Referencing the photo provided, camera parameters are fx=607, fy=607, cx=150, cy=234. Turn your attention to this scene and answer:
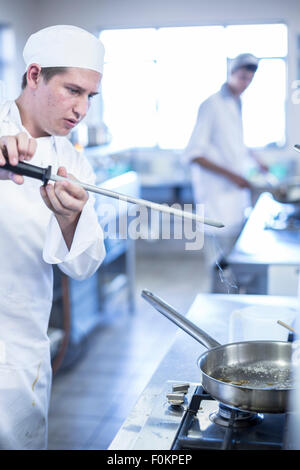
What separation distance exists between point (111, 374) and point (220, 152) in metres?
1.35

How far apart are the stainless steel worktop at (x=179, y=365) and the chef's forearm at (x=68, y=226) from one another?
0.32 m

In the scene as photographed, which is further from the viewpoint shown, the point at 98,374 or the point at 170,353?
the point at 98,374

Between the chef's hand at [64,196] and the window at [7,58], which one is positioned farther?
the window at [7,58]

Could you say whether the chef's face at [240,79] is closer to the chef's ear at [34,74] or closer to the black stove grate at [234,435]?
the chef's ear at [34,74]

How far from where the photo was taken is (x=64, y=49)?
1.27 meters

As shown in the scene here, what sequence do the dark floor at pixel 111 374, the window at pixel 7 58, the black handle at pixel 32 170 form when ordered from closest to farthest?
the black handle at pixel 32 170, the dark floor at pixel 111 374, the window at pixel 7 58

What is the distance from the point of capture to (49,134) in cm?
141

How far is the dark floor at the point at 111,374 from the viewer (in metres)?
2.39

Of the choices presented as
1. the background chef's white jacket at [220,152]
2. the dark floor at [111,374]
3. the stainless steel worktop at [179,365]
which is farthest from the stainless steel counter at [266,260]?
the dark floor at [111,374]

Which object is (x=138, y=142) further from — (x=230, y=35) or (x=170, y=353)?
(x=170, y=353)

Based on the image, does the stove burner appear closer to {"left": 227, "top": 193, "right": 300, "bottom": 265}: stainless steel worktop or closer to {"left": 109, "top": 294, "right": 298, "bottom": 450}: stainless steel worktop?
{"left": 109, "top": 294, "right": 298, "bottom": 450}: stainless steel worktop

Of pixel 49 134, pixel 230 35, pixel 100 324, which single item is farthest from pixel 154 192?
pixel 49 134

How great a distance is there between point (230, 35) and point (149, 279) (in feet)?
8.43

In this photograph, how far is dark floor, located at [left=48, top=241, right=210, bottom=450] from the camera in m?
2.39
